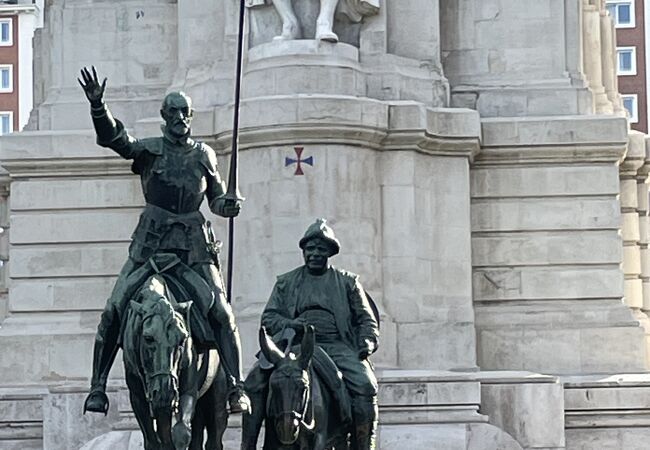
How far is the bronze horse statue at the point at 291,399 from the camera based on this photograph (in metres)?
22.6

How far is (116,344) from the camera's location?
73.3 ft

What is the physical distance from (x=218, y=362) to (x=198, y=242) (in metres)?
1.16

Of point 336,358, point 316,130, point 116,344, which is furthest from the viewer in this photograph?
point 316,130

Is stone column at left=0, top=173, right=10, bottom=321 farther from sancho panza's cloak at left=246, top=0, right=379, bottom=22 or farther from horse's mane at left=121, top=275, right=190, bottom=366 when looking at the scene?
horse's mane at left=121, top=275, right=190, bottom=366

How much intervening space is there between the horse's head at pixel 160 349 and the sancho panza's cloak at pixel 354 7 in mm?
11815

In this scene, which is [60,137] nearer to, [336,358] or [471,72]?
[471,72]

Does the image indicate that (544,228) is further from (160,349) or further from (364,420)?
(160,349)

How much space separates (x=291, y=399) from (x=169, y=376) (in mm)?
2145

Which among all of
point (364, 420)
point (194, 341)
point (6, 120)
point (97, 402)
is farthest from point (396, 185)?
point (6, 120)

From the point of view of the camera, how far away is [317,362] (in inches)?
929

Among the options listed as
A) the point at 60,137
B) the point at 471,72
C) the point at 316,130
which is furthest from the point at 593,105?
the point at 60,137

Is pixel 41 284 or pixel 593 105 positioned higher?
pixel 593 105

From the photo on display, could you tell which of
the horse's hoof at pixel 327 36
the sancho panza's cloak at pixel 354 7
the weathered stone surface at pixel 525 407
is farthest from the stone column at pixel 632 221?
the weathered stone surface at pixel 525 407

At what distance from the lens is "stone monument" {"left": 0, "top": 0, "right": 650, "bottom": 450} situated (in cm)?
3139
